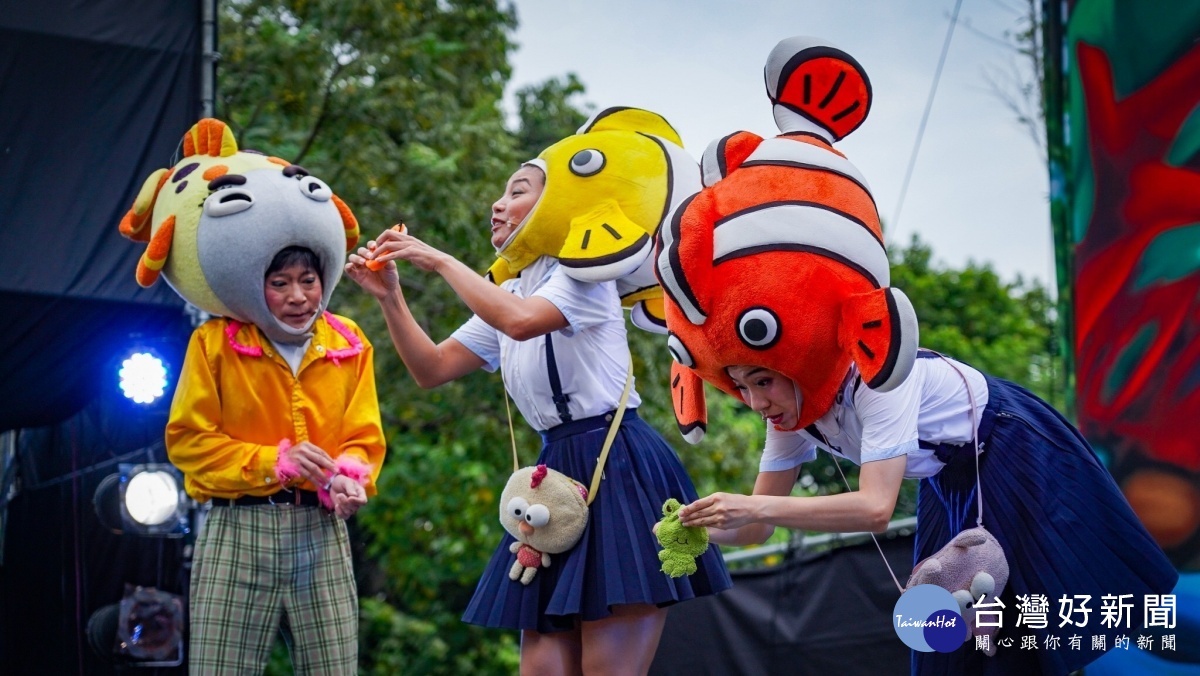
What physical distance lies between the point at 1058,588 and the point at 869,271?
825 mm

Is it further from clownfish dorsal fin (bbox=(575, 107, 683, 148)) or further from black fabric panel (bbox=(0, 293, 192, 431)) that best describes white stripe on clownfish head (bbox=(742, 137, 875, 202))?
black fabric panel (bbox=(0, 293, 192, 431))

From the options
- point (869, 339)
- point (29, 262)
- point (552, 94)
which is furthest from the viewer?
point (552, 94)

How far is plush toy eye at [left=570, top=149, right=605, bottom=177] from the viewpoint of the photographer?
10.1ft

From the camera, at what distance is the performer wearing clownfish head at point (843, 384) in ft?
7.67

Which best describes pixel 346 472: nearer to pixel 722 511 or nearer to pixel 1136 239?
pixel 722 511

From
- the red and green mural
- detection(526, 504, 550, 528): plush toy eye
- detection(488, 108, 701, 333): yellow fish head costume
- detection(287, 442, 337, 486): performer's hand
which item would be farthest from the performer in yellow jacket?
the red and green mural

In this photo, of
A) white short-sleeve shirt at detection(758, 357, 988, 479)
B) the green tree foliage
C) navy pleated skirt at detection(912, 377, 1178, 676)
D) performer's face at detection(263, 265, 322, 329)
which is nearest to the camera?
white short-sleeve shirt at detection(758, 357, 988, 479)

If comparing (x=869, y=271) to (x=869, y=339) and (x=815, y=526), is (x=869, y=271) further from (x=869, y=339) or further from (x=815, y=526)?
(x=815, y=526)

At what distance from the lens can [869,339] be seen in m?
2.27

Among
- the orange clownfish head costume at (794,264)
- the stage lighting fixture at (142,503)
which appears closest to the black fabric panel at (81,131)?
the stage lighting fixture at (142,503)

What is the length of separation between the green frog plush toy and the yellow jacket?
107cm

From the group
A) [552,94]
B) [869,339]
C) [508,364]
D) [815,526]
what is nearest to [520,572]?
[508,364]

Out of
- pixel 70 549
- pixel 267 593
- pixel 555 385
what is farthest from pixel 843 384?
pixel 70 549

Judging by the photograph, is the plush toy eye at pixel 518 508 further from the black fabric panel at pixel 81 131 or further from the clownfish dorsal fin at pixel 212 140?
the black fabric panel at pixel 81 131
